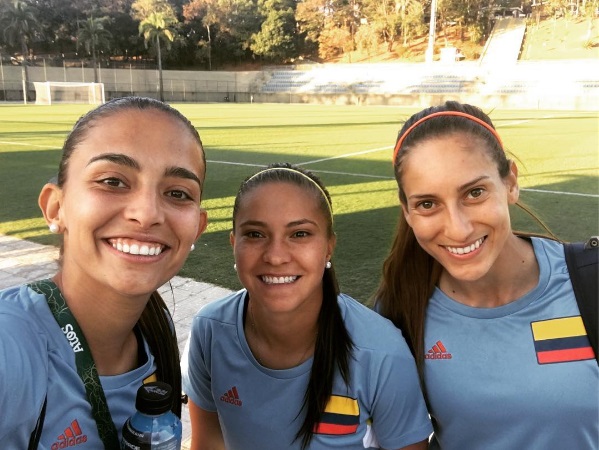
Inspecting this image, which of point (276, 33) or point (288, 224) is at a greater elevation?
point (276, 33)

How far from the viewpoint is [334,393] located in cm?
192

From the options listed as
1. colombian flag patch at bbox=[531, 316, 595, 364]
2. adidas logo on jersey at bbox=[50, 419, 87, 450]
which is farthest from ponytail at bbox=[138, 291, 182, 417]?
colombian flag patch at bbox=[531, 316, 595, 364]

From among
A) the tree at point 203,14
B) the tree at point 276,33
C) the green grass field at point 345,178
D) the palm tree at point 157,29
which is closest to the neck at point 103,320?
the green grass field at point 345,178

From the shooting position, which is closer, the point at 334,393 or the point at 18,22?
the point at 334,393

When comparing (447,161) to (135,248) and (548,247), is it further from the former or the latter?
(135,248)

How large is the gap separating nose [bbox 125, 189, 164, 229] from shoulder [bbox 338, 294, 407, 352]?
85 centimetres

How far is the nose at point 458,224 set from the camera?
195 cm

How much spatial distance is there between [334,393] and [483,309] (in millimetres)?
653

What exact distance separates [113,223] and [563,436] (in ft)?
5.43

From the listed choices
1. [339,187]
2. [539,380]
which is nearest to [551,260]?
[539,380]

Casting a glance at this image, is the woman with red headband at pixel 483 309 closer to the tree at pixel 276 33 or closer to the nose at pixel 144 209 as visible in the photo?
the nose at pixel 144 209

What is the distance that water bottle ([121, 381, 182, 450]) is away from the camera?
4.60 ft

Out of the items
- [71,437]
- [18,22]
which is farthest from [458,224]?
[18,22]

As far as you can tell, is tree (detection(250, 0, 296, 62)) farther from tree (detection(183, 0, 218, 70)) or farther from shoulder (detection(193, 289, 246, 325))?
shoulder (detection(193, 289, 246, 325))
